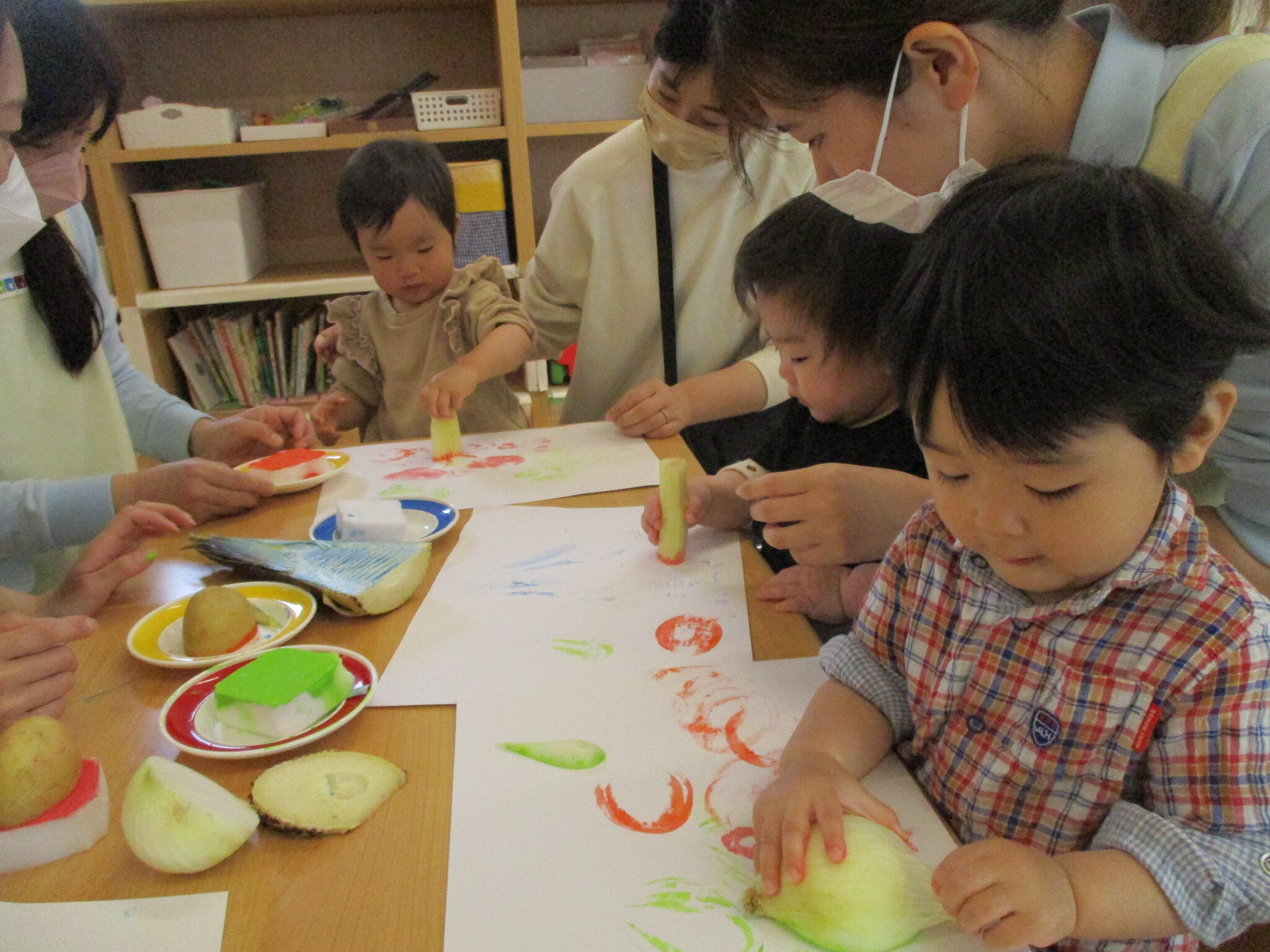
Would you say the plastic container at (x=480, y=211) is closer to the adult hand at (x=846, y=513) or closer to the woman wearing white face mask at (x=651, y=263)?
the woman wearing white face mask at (x=651, y=263)

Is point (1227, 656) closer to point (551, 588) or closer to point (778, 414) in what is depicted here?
point (551, 588)

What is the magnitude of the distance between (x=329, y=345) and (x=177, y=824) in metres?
1.28

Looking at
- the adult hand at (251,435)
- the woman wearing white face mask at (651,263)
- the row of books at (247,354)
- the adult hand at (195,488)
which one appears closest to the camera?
the adult hand at (195,488)

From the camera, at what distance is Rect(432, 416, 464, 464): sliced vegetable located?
1223 millimetres

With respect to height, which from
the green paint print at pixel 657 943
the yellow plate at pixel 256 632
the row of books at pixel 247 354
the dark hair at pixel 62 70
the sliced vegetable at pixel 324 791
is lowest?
the row of books at pixel 247 354

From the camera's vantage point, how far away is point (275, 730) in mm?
610

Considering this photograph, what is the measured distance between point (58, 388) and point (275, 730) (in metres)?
0.88

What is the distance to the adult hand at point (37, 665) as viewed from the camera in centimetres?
62

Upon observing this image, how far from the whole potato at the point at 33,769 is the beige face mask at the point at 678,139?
105 cm

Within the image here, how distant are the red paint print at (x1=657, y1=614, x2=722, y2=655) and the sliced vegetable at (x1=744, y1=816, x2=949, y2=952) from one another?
25 centimetres

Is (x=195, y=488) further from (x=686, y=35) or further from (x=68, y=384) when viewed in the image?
(x=686, y=35)

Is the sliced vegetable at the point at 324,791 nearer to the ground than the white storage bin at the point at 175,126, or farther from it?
nearer to the ground

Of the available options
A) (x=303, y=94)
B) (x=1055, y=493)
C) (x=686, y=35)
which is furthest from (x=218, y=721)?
(x=303, y=94)

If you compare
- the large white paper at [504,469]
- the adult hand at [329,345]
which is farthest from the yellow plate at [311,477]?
the adult hand at [329,345]
